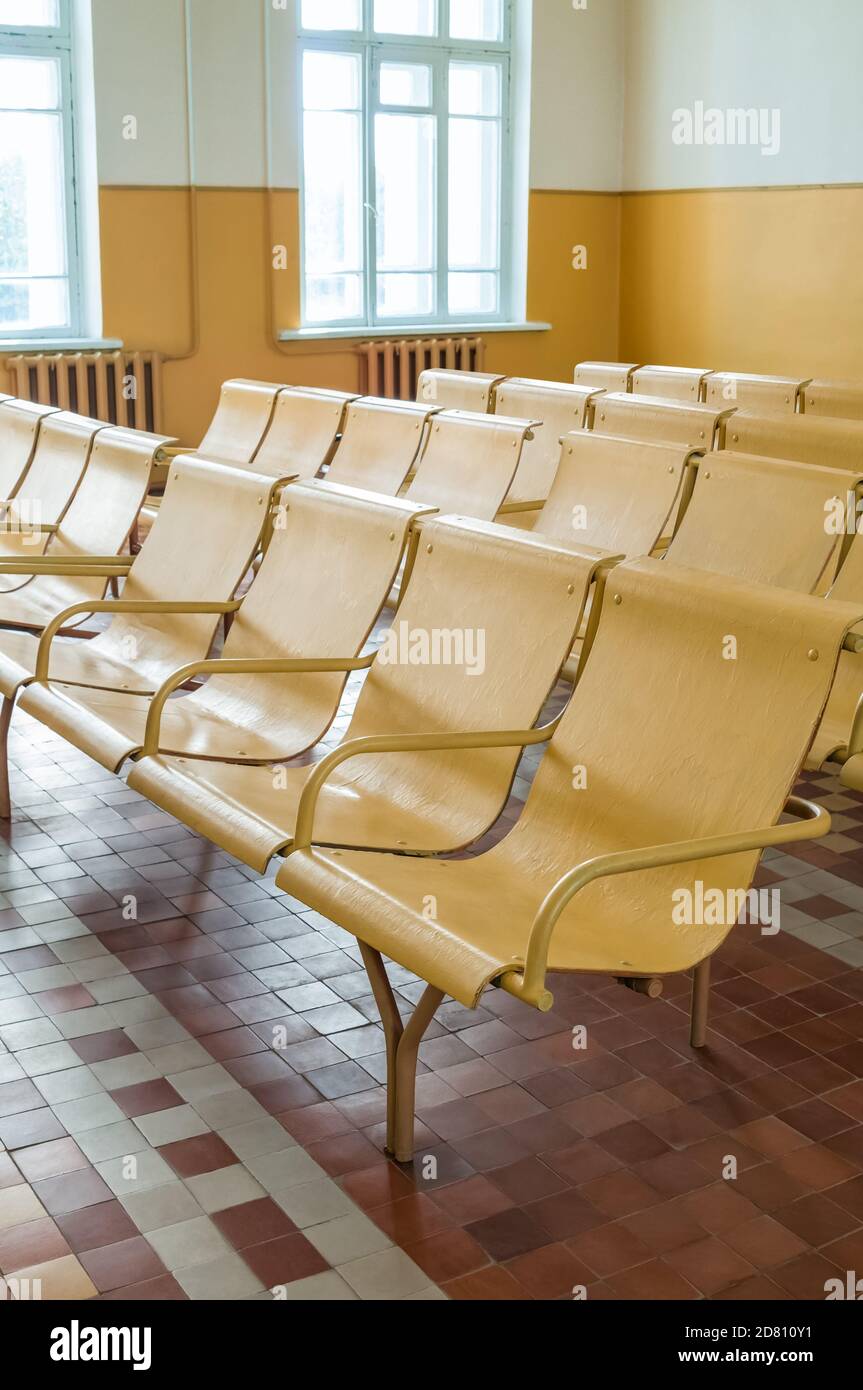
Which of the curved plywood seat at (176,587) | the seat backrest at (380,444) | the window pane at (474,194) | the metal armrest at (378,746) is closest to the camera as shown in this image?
the metal armrest at (378,746)

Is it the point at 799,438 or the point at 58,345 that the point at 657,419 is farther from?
the point at 58,345

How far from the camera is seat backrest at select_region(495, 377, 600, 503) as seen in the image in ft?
16.7

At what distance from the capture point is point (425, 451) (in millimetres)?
4773

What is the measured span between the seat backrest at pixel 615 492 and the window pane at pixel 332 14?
17.8 feet

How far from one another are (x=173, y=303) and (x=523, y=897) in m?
6.54

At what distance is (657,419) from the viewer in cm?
470

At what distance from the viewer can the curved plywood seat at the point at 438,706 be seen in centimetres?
257

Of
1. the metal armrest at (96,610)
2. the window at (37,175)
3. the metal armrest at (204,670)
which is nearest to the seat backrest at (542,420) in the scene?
the metal armrest at (96,610)

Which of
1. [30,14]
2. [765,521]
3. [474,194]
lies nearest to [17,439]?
[765,521]

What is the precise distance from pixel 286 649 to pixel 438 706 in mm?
561

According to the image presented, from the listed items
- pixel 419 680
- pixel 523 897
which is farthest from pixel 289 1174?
pixel 419 680

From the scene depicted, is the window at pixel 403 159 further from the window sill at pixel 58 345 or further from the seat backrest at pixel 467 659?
the seat backrest at pixel 467 659

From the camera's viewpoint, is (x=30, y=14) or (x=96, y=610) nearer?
(x=96, y=610)
